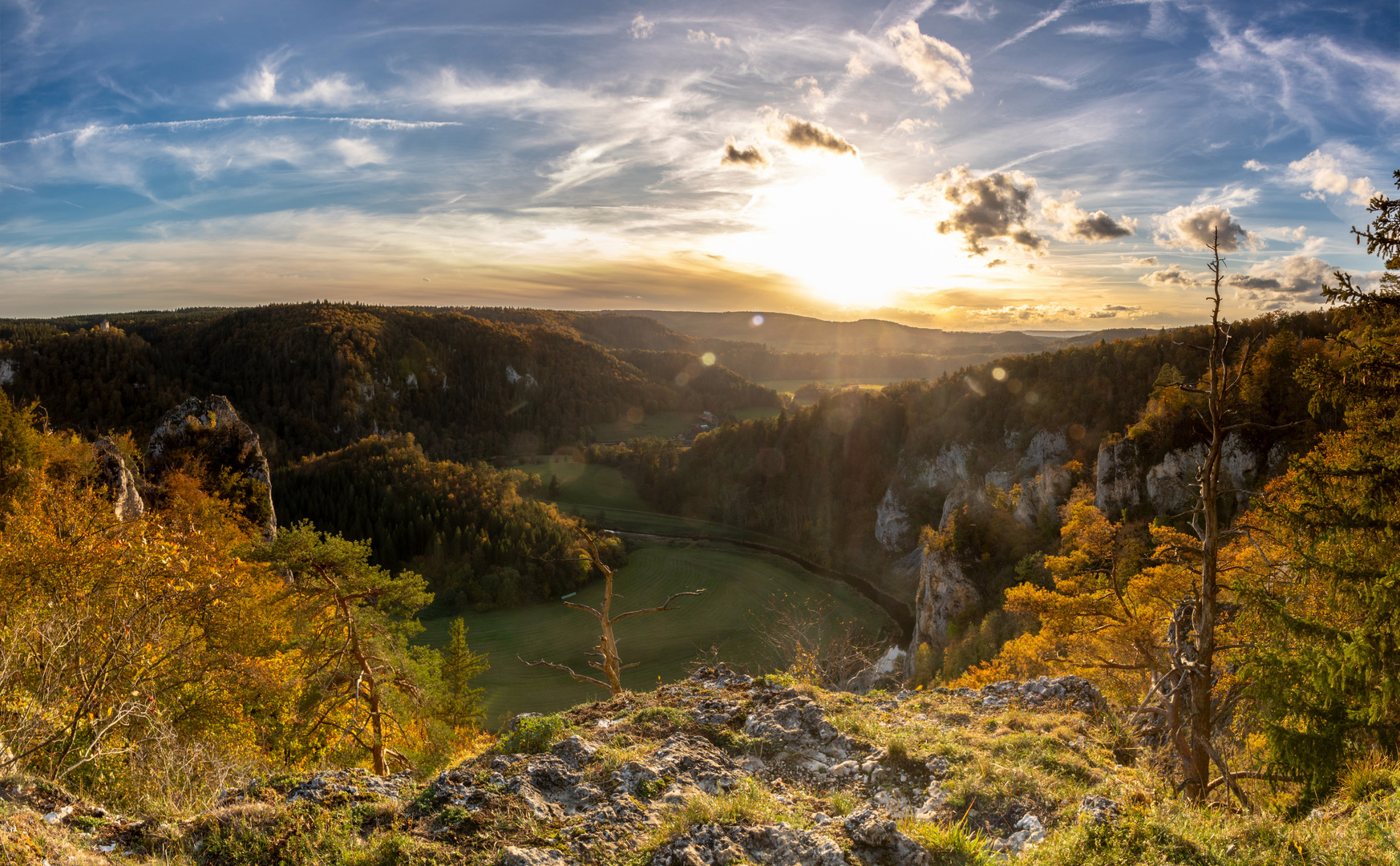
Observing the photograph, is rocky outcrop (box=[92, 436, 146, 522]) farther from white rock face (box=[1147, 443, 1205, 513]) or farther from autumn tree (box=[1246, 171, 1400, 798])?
white rock face (box=[1147, 443, 1205, 513])

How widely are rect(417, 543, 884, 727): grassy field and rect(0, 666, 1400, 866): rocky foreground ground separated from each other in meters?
35.2

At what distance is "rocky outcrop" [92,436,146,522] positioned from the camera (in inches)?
944

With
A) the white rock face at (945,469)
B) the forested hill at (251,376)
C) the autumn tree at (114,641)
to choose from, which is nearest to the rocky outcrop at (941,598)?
the white rock face at (945,469)

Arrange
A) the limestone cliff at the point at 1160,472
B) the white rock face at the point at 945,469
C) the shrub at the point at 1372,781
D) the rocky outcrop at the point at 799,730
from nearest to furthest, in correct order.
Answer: the shrub at the point at 1372,781 → the rocky outcrop at the point at 799,730 → the limestone cliff at the point at 1160,472 → the white rock face at the point at 945,469

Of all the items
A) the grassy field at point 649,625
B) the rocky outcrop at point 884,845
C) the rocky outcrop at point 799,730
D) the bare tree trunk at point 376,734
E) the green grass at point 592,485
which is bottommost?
the grassy field at point 649,625

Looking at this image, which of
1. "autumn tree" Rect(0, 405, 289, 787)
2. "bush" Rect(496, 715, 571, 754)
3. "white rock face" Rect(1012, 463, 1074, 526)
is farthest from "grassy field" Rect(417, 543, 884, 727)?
"bush" Rect(496, 715, 571, 754)

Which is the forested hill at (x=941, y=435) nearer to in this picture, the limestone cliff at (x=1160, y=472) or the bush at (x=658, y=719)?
the limestone cliff at (x=1160, y=472)

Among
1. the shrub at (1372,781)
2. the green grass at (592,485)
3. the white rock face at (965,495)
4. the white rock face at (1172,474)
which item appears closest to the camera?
the shrub at (1372,781)

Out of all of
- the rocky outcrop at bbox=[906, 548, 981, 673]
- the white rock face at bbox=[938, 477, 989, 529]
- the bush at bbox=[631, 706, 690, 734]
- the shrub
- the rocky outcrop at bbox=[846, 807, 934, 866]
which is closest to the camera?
the rocky outcrop at bbox=[846, 807, 934, 866]

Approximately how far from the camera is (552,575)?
74.9 meters

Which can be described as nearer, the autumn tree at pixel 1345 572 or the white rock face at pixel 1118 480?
the autumn tree at pixel 1345 572

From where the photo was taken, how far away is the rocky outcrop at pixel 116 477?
24.0 meters

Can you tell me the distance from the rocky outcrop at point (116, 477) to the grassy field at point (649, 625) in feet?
74.2

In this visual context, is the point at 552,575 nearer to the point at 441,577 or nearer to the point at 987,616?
the point at 441,577
